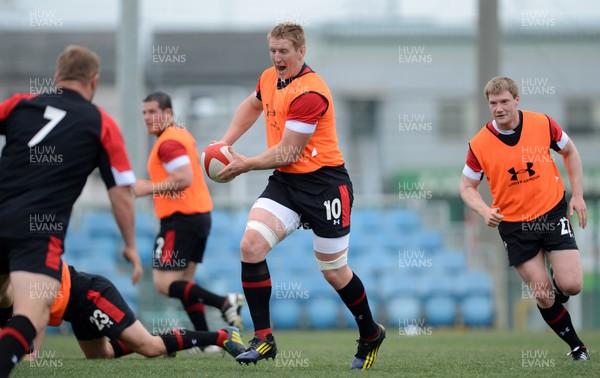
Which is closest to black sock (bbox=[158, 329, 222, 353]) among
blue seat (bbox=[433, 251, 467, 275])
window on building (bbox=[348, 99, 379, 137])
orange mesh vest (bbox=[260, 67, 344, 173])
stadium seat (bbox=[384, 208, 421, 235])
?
orange mesh vest (bbox=[260, 67, 344, 173])

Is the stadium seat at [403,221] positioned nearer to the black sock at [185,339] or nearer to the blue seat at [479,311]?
the blue seat at [479,311]

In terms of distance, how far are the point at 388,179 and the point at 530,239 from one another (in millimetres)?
21710

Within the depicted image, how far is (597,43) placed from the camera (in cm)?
3491

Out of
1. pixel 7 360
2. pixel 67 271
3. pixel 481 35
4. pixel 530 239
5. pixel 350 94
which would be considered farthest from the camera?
pixel 350 94

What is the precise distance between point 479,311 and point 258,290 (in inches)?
392

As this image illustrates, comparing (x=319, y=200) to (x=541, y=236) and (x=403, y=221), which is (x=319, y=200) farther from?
(x=403, y=221)

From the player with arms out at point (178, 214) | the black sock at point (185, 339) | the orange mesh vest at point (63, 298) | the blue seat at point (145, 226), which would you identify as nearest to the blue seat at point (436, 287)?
the blue seat at point (145, 226)

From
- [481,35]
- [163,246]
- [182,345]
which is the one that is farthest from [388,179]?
[182,345]

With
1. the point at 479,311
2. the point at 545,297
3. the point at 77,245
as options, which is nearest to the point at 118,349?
the point at 545,297

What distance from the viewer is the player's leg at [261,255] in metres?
6.58

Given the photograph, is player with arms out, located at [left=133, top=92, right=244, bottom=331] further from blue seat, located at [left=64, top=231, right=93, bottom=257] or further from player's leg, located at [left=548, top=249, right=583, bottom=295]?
blue seat, located at [left=64, top=231, right=93, bottom=257]

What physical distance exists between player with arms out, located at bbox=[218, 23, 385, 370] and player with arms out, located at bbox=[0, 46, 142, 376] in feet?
4.59

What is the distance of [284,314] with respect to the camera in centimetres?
1609

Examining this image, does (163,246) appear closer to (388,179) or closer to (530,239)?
(530,239)
